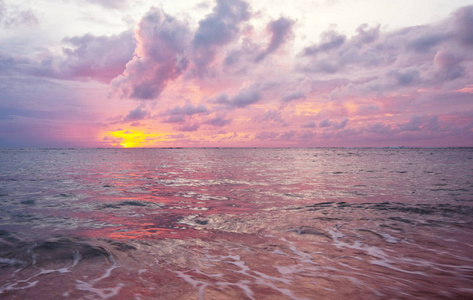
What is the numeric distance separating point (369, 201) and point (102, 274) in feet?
47.3

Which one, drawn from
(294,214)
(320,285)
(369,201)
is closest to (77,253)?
(320,285)

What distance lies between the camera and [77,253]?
7.73 metres

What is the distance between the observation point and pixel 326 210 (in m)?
13.1

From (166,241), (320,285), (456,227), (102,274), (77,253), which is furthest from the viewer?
(456,227)

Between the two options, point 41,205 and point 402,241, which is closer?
point 402,241

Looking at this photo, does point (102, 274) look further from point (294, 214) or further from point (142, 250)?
point (294, 214)

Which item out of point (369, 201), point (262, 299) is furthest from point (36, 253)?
point (369, 201)

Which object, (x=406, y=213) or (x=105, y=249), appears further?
(x=406, y=213)

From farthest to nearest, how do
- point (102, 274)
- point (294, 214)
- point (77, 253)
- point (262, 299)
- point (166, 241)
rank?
1. point (294, 214)
2. point (166, 241)
3. point (77, 253)
4. point (102, 274)
5. point (262, 299)

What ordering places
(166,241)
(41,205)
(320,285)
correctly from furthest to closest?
(41,205) < (166,241) < (320,285)

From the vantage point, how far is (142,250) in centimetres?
789

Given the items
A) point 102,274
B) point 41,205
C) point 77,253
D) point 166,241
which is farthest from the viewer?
point 41,205

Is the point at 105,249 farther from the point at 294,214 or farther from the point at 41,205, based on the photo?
the point at 41,205

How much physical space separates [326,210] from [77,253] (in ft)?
35.0
